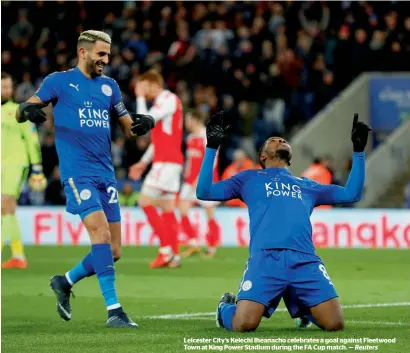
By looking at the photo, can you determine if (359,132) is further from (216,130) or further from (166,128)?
(166,128)

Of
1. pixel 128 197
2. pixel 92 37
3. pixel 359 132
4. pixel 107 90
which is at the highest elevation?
pixel 92 37

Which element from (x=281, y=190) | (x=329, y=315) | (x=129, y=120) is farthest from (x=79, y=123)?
(x=329, y=315)

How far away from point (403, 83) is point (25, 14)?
26.6 ft

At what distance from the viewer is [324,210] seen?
20547 mm

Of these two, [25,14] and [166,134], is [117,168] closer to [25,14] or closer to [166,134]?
[25,14]

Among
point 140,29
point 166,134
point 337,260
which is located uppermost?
point 140,29

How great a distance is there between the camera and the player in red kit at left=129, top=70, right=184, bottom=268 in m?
15.0

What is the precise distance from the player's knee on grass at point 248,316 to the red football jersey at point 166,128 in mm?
6817

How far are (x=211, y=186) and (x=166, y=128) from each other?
22.4ft

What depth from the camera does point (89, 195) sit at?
30.9ft

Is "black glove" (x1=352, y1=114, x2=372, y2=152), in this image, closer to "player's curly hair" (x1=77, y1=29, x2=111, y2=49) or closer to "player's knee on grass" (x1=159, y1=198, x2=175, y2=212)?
"player's curly hair" (x1=77, y1=29, x2=111, y2=49)

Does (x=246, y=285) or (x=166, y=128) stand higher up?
(x=166, y=128)

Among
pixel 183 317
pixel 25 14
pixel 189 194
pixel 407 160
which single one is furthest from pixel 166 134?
pixel 25 14

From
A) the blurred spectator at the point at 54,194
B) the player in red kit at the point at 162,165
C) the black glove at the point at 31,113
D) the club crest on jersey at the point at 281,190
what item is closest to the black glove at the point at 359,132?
the club crest on jersey at the point at 281,190
